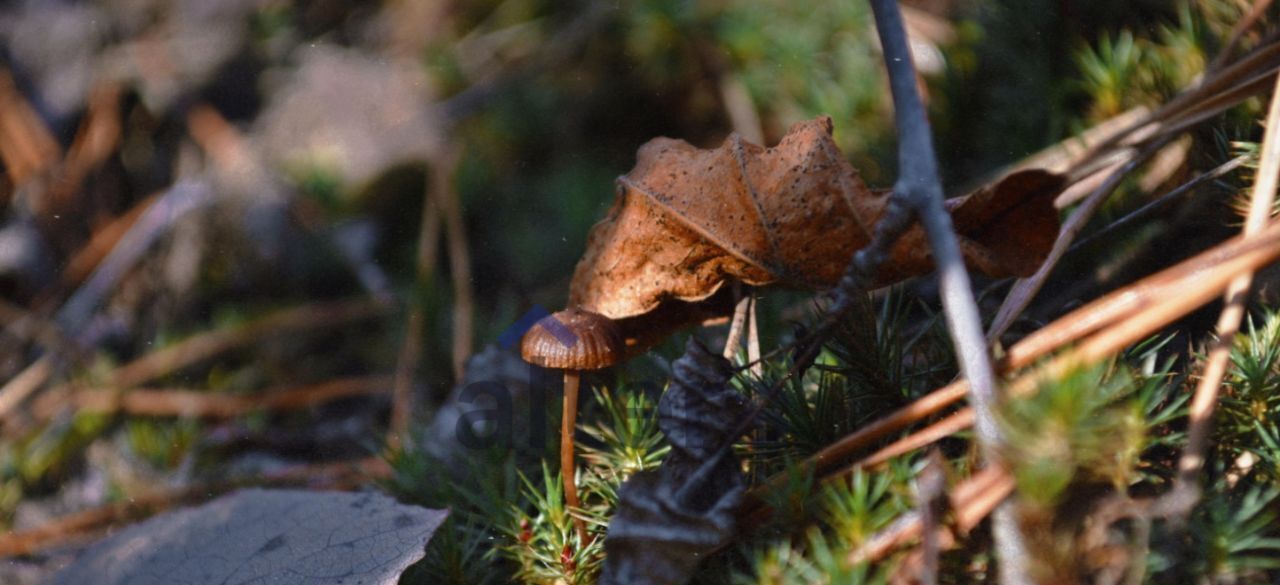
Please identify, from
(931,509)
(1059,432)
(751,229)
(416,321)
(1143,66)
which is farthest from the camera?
(416,321)

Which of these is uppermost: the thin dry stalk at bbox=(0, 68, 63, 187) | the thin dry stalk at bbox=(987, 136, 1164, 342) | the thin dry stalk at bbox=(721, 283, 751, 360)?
the thin dry stalk at bbox=(0, 68, 63, 187)

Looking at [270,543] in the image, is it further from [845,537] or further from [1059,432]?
[1059,432]

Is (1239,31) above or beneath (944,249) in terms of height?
above

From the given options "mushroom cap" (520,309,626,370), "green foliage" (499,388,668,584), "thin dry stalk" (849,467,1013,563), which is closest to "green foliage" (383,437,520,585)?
"green foliage" (499,388,668,584)

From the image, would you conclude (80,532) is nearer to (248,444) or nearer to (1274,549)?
(248,444)

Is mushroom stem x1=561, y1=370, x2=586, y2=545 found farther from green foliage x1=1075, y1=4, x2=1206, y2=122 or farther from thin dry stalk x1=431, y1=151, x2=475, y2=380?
green foliage x1=1075, y1=4, x2=1206, y2=122

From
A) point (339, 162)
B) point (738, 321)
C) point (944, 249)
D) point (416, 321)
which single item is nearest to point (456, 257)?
point (416, 321)
